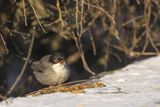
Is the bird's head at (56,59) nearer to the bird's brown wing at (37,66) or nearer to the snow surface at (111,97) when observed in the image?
the bird's brown wing at (37,66)

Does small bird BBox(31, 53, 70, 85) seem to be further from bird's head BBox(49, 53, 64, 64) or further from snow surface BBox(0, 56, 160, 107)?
snow surface BBox(0, 56, 160, 107)

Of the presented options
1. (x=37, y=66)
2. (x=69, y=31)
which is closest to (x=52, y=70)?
(x=37, y=66)

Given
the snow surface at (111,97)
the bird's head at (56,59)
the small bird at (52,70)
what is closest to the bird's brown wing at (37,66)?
the small bird at (52,70)

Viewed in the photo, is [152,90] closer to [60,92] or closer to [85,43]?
[60,92]

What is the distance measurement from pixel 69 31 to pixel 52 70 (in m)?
1.44

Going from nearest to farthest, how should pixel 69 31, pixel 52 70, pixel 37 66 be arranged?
1. pixel 52 70
2. pixel 37 66
3. pixel 69 31

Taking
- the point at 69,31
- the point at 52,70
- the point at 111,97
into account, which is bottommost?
the point at 111,97

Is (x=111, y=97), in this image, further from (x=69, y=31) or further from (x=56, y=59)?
(x=69, y=31)

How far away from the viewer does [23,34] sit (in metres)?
7.52

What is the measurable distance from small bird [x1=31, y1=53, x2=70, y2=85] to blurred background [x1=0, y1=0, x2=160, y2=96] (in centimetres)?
32

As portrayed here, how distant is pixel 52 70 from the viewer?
6754 millimetres

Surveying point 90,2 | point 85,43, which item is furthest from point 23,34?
point 85,43

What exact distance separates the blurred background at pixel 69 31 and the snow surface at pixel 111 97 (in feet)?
3.24

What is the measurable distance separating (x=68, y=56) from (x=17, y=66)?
1031mm
